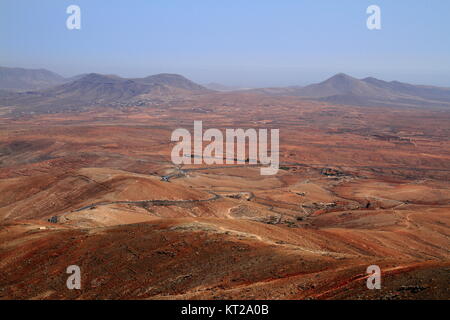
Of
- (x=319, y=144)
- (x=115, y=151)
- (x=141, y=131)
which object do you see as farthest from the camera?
(x=141, y=131)

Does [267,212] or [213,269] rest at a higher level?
[213,269]

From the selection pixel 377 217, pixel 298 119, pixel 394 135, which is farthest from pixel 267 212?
pixel 298 119

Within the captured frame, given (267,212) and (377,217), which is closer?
(377,217)

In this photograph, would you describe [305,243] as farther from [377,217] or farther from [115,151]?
[115,151]
